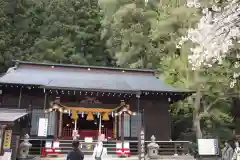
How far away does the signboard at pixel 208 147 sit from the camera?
38.5ft

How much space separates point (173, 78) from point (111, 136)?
231 inches

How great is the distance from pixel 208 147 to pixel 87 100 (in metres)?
6.24

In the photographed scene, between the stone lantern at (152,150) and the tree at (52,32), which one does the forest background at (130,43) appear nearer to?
the tree at (52,32)

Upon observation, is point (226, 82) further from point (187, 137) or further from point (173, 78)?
point (187, 137)

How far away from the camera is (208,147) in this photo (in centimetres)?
1180

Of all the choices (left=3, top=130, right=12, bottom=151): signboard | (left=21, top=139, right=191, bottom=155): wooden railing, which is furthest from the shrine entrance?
(left=3, top=130, right=12, bottom=151): signboard

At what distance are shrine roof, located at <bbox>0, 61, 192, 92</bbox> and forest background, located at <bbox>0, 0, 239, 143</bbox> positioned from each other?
2.30 metres

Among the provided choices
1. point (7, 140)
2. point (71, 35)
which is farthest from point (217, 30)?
point (71, 35)

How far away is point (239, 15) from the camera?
15.5ft

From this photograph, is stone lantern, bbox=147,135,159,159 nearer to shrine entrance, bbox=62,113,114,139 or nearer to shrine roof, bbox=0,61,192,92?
shrine roof, bbox=0,61,192,92

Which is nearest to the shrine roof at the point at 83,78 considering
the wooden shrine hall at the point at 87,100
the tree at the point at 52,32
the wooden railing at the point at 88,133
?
the wooden shrine hall at the point at 87,100

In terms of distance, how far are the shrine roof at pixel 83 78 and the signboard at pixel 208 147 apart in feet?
10.2

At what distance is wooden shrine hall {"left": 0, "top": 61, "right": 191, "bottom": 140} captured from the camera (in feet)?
42.8

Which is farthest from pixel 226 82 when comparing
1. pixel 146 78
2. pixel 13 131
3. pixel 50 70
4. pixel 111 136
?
pixel 13 131
